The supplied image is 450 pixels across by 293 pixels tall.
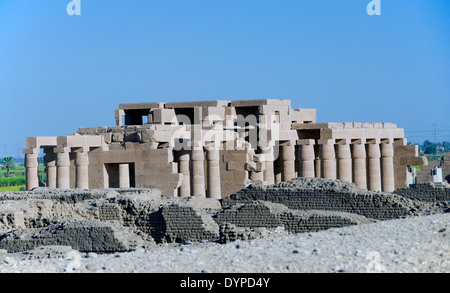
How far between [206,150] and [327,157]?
599 centimetres

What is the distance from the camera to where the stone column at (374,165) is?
41531 mm

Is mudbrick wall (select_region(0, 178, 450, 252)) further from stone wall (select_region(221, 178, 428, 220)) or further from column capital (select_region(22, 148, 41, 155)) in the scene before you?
column capital (select_region(22, 148, 41, 155))

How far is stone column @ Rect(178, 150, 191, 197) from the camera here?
1358 inches

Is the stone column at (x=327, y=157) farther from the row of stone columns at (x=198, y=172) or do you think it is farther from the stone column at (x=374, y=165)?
the row of stone columns at (x=198, y=172)

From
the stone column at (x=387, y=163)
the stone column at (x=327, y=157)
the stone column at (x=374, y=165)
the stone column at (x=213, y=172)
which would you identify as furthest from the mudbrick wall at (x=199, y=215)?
the stone column at (x=387, y=163)

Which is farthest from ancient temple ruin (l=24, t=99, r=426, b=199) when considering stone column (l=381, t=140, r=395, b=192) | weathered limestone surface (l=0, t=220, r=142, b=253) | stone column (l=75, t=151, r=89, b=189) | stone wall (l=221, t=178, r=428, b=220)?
weathered limestone surface (l=0, t=220, r=142, b=253)

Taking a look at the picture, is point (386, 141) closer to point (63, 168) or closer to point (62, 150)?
point (63, 168)

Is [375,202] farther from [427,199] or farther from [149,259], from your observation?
Answer: [149,259]

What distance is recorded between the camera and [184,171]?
34.6 metres

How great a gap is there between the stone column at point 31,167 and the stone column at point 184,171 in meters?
5.90

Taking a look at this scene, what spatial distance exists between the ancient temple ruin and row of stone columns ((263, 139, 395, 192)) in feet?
0.14

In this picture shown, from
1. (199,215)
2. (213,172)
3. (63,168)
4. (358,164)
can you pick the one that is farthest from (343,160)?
(199,215)

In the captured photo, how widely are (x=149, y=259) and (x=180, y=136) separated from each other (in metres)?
17.8
